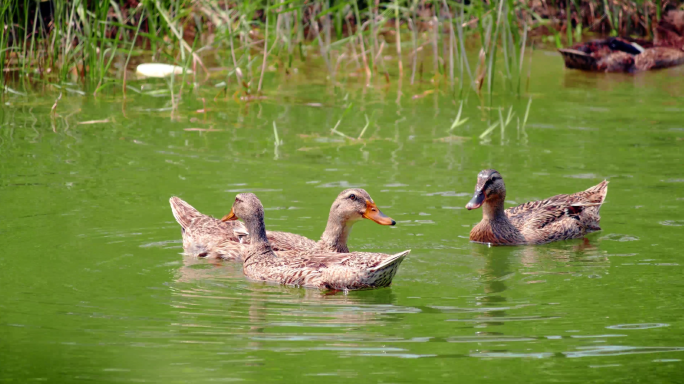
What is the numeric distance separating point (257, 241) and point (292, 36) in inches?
353

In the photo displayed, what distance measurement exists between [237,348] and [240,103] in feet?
30.2

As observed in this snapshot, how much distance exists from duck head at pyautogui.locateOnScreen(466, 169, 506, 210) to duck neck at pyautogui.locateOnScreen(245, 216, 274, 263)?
1945 millimetres

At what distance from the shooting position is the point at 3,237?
28.6 ft

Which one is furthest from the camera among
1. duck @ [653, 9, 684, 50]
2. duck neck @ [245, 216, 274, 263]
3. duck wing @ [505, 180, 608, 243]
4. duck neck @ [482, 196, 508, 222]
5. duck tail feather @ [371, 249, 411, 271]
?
duck @ [653, 9, 684, 50]

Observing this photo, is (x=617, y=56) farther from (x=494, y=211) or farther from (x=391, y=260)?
(x=391, y=260)

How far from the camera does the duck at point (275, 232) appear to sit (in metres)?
8.45

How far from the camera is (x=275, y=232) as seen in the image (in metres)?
8.97

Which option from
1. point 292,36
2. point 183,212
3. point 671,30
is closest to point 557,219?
point 183,212

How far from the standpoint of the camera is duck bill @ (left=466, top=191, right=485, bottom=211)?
30.5 feet

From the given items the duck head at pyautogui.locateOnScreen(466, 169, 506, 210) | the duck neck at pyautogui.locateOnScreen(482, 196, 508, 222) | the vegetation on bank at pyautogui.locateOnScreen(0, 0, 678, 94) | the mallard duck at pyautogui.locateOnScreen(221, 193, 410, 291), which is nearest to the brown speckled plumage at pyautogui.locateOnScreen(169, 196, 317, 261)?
the mallard duck at pyautogui.locateOnScreen(221, 193, 410, 291)

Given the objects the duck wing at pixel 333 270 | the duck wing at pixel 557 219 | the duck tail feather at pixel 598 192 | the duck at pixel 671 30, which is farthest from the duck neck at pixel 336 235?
the duck at pixel 671 30

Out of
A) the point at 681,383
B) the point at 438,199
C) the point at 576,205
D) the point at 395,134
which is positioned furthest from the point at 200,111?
the point at 681,383

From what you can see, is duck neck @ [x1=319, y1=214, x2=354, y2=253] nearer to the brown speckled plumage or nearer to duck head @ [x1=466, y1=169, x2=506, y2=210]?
the brown speckled plumage

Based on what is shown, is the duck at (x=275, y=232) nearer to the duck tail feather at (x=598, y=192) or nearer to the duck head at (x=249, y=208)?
the duck head at (x=249, y=208)
